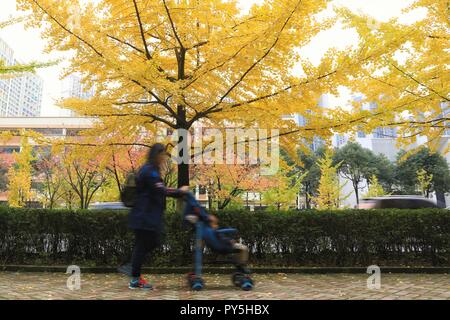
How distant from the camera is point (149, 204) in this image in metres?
3.80

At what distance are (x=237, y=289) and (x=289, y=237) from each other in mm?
2286

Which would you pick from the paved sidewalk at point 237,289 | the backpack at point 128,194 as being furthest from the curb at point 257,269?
the backpack at point 128,194

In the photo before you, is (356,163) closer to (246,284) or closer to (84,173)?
(84,173)

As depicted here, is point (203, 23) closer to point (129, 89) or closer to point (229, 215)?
point (129, 89)

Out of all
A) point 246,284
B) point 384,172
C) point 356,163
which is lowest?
point 246,284

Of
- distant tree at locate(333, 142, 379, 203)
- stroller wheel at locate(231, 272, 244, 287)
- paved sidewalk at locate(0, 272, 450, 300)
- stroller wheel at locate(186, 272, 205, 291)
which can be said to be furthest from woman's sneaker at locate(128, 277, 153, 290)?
distant tree at locate(333, 142, 379, 203)

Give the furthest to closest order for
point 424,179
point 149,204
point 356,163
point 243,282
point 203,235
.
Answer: point 356,163 < point 424,179 < point 243,282 < point 203,235 < point 149,204

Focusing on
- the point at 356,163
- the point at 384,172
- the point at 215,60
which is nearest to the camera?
the point at 215,60

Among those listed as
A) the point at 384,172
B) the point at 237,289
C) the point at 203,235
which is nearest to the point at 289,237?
the point at 237,289

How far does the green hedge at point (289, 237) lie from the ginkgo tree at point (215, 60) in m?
1.68

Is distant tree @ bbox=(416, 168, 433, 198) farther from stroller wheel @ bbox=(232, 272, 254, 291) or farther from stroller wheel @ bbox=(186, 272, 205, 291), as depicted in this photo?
stroller wheel @ bbox=(186, 272, 205, 291)

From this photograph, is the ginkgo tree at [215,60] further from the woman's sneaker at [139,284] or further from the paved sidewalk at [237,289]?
the woman's sneaker at [139,284]

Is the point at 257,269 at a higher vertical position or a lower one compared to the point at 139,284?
lower

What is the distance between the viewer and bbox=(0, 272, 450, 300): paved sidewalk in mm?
3938
